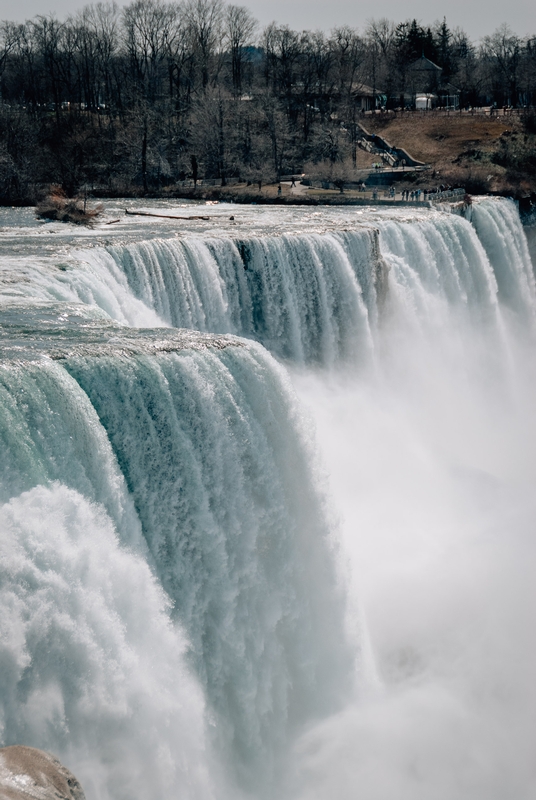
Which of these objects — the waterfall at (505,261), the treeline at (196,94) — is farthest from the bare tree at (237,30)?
the waterfall at (505,261)

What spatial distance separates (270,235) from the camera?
21125 mm

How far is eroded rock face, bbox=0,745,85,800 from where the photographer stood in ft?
20.1

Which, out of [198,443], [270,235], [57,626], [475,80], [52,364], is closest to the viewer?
[57,626]

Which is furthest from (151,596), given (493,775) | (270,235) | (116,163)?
(116,163)

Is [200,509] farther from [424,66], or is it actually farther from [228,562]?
[424,66]

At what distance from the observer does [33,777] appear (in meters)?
6.42

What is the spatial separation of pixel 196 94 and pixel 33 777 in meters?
54.5

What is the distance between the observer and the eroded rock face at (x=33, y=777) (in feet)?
20.1

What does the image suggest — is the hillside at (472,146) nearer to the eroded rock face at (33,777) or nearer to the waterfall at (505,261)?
the waterfall at (505,261)

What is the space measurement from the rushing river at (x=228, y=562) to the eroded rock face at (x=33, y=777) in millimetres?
1025

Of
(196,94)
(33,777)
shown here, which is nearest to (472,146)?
(196,94)

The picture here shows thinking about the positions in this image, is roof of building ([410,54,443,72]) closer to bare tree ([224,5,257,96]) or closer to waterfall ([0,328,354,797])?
bare tree ([224,5,257,96])

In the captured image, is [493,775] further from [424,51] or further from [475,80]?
[424,51]

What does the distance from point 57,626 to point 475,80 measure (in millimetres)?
68720
